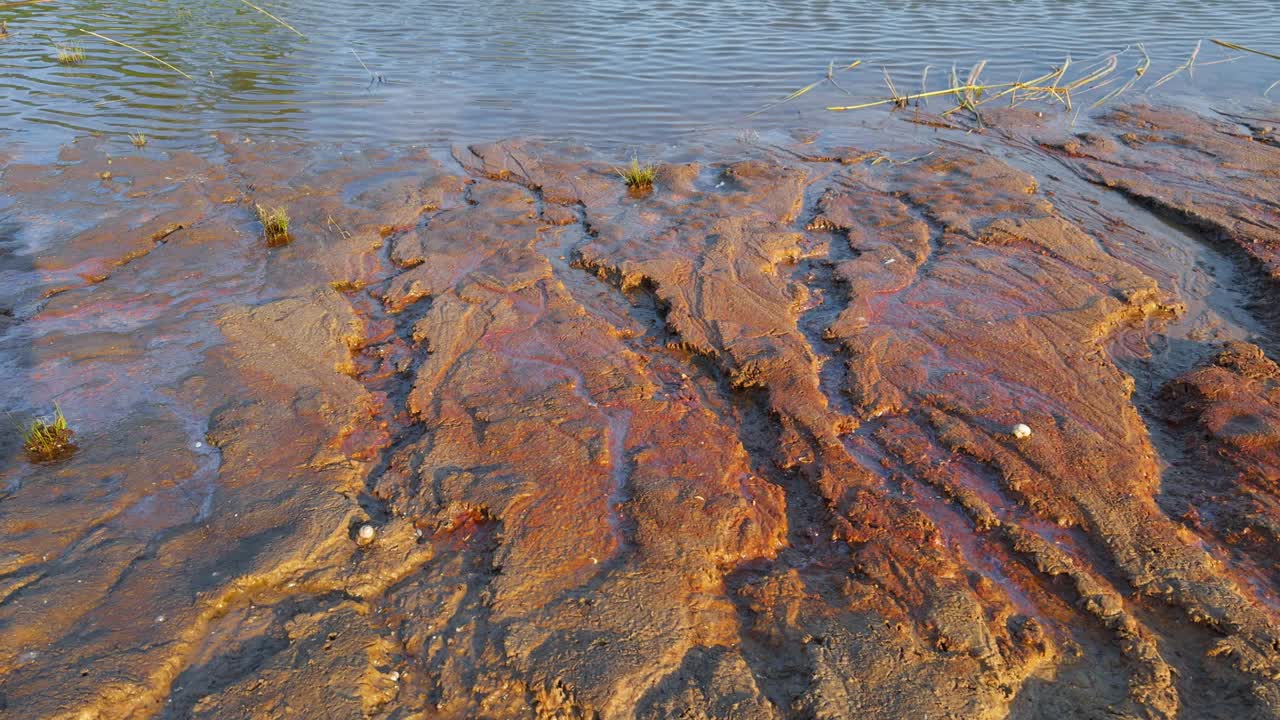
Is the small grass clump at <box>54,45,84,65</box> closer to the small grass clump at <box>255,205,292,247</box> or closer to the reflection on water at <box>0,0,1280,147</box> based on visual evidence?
the reflection on water at <box>0,0,1280,147</box>

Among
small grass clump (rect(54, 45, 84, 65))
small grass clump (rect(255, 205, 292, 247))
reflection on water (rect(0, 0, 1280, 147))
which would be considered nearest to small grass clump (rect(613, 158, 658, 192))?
reflection on water (rect(0, 0, 1280, 147))

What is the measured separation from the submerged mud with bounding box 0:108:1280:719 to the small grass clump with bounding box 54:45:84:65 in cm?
497

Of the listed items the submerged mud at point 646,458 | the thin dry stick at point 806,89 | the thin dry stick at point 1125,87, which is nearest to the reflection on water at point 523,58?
the thin dry stick at point 806,89

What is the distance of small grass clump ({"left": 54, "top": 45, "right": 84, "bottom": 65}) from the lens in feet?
35.0

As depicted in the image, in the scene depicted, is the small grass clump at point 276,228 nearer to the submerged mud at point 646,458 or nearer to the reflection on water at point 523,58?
the submerged mud at point 646,458

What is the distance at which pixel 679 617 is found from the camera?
120 inches

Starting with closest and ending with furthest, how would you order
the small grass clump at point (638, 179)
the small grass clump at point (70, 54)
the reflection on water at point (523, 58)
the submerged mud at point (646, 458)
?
1. the submerged mud at point (646, 458)
2. the small grass clump at point (638, 179)
3. the reflection on water at point (523, 58)
4. the small grass clump at point (70, 54)

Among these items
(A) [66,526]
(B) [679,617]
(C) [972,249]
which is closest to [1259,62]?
(C) [972,249]

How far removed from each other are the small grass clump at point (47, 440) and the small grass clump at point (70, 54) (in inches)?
360

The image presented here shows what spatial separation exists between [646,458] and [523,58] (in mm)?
9335

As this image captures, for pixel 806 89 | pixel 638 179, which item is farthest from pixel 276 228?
pixel 806 89

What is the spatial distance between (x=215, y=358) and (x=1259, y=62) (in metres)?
13.4

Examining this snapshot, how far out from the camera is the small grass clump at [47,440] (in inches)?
152

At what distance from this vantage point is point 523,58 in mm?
11680
